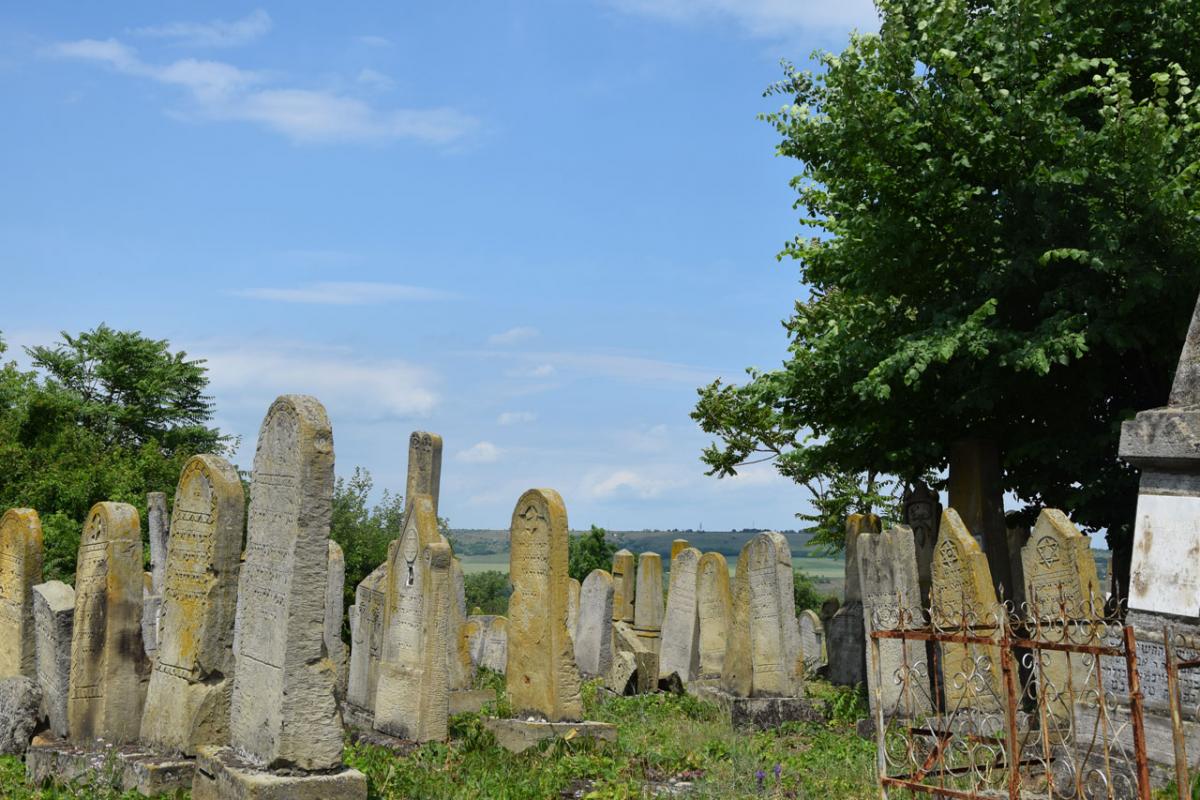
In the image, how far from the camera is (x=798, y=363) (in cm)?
1892

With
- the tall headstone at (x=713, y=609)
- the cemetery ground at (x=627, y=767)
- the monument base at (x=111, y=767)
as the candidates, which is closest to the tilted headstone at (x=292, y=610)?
the monument base at (x=111, y=767)

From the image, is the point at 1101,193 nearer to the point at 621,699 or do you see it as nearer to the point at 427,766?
the point at 621,699

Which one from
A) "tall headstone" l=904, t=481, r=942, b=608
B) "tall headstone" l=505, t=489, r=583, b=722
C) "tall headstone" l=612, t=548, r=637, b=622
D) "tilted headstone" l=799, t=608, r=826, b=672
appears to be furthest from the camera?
"tilted headstone" l=799, t=608, r=826, b=672

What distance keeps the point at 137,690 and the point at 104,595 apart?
0.86 m

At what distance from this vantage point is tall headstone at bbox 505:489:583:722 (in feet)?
36.9

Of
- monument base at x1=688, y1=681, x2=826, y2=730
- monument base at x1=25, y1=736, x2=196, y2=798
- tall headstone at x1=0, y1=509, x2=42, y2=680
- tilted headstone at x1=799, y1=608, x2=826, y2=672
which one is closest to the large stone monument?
monument base at x1=25, y1=736, x2=196, y2=798

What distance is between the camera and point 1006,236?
57.6 ft

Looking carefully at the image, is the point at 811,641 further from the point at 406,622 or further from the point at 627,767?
the point at 627,767

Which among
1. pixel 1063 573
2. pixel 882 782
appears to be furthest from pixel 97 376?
pixel 882 782

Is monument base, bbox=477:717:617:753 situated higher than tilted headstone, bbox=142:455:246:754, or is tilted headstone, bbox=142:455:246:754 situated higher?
tilted headstone, bbox=142:455:246:754

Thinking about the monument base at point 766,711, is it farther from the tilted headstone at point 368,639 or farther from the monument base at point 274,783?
the monument base at point 274,783

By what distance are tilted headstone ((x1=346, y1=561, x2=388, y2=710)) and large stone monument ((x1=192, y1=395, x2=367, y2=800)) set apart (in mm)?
5888

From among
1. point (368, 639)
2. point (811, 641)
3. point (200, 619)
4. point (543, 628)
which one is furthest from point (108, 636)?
point (811, 641)

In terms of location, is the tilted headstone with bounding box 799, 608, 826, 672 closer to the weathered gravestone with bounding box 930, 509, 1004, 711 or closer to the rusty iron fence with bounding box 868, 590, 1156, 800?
the weathered gravestone with bounding box 930, 509, 1004, 711
